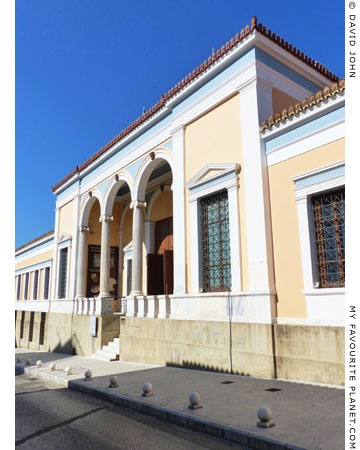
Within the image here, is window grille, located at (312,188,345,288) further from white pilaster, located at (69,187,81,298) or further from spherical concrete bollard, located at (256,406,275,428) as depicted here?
white pilaster, located at (69,187,81,298)

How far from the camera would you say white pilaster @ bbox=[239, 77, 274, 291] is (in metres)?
8.09

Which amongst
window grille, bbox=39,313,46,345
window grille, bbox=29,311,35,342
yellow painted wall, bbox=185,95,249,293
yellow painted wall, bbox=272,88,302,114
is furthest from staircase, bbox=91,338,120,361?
window grille, bbox=29,311,35,342

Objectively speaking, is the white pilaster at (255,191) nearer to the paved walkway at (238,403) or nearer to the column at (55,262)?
the paved walkway at (238,403)

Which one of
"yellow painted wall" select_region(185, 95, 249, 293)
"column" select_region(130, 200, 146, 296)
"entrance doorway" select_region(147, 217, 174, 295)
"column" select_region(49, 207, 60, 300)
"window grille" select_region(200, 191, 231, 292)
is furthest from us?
"column" select_region(49, 207, 60, 300)

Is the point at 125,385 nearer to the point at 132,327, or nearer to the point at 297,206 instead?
the point at 132,327

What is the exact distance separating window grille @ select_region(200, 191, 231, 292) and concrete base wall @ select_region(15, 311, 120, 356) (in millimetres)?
6010

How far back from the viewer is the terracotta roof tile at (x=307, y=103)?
706 cm

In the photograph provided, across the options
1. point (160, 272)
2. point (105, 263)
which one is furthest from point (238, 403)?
point (105, 263)

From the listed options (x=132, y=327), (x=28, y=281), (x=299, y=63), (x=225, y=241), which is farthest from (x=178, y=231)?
(x=28, y=281)

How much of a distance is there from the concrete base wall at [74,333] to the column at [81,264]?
1.27m

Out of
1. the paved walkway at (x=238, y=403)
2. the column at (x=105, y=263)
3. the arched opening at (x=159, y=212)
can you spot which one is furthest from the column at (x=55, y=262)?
the paved walkway at (x=238, y=403)

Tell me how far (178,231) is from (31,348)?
15882mm

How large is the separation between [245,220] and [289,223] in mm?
1200

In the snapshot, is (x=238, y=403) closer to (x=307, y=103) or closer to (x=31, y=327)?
(x=307, y=103)
